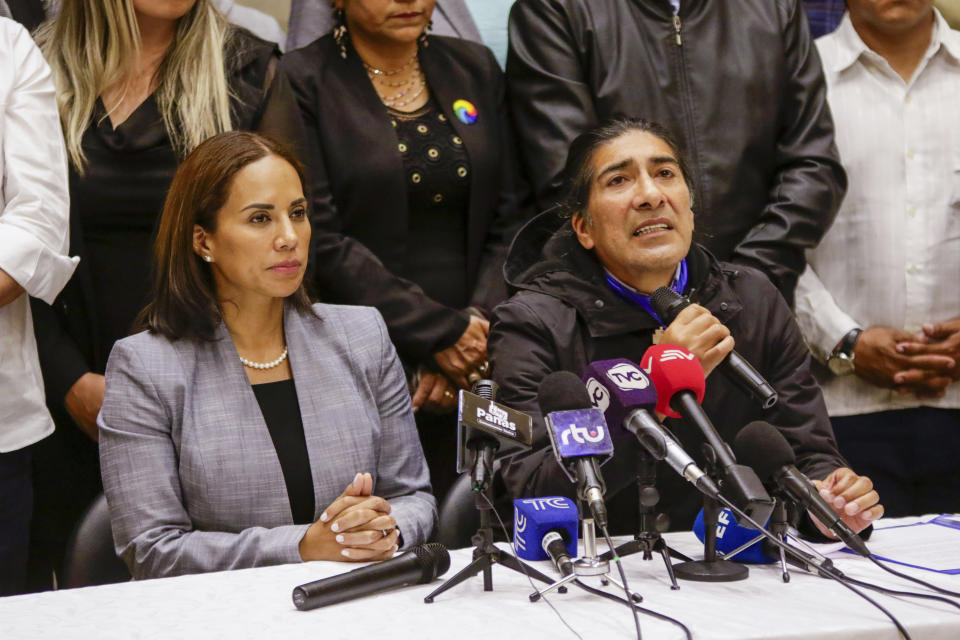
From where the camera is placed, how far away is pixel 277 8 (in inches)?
148

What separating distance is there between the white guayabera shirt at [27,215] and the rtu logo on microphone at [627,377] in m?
1.51

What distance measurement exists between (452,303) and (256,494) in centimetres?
102

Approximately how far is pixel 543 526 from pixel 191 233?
1.18 m

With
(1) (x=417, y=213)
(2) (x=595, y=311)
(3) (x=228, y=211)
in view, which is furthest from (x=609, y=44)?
(3) (x=228, y=211)

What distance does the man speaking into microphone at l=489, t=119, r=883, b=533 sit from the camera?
276 centimetres

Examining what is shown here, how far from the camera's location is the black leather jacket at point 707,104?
132 inches

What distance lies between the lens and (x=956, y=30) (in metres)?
4.04

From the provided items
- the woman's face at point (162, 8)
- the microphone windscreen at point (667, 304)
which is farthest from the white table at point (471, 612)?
the woman's face at point (162, 8)

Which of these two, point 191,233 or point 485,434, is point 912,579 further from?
point 191,233

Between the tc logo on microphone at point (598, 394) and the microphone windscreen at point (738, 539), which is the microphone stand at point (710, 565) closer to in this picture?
the microphone windscreen at point (738, 539)

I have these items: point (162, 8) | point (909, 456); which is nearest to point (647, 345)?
point (909, 456)

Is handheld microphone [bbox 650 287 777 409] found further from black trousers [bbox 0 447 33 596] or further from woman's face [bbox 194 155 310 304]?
black trousers [bbox 0 447 33 596]

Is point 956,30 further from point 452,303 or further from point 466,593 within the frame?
point 466,593

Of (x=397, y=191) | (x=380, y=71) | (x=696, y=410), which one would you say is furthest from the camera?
(x=380, y=71)
